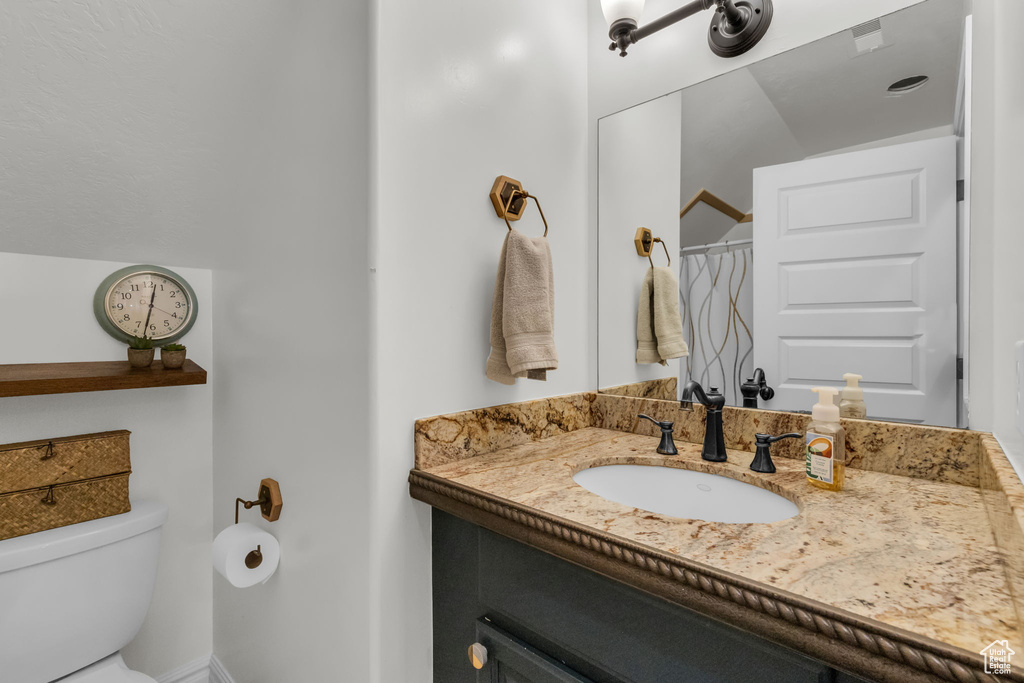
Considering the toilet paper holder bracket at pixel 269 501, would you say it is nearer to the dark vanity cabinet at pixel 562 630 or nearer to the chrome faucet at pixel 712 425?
the dark vanity cabinet at pixel 562 630

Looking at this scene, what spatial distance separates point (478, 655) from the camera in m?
0.82

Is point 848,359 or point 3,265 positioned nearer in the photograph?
point 848,359

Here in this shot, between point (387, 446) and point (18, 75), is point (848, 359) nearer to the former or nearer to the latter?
point (387, 446)

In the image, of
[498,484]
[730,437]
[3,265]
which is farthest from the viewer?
[3,265]

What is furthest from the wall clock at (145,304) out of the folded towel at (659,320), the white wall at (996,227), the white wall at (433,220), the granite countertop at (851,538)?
the white wall at (996,227)

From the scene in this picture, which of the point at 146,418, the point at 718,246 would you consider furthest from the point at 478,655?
the point at 146,418

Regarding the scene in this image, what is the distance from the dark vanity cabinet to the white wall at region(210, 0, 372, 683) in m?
0.17

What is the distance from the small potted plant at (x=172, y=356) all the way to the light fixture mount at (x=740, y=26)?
166cm

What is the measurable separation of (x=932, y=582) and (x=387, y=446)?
0.79 m

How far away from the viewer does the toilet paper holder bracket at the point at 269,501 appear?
114cm

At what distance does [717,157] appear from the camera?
1.14 m

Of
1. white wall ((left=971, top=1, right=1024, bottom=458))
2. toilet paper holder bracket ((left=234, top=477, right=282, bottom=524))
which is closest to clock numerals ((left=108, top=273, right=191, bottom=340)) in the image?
toilet paper holder bracket ((left=234, top=477, right=282, bottom=524))

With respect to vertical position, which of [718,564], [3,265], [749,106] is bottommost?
[718,564]

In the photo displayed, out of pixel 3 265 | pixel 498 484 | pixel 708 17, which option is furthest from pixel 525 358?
pixel 3 265
